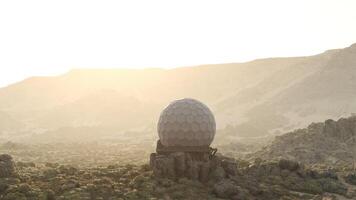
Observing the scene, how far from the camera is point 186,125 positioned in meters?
40.5

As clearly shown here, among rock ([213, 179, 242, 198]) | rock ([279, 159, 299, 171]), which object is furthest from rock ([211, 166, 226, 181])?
rock ([279, 159, 299, 171])

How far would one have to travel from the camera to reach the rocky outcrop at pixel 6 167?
1442 inches

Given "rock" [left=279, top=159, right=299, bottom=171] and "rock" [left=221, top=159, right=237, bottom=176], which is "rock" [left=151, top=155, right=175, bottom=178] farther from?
"rock" [left=279, top=159, right=299, bottom=171]

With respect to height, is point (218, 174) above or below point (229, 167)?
below

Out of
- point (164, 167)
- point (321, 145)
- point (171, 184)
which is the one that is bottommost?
point (321, 145)

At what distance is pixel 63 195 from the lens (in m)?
32.3

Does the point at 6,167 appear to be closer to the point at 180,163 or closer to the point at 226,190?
the point at 180,163

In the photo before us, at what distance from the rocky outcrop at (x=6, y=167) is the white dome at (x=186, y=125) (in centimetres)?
1214

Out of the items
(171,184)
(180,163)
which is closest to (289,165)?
(180,163)

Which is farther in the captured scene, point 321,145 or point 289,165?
point 321,145

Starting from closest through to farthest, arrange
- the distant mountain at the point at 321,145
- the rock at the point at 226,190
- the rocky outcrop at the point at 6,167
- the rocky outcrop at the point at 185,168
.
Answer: the rock at the point at 226,190 → the rocky outcrop at the point at 6,167 → the rocky outcrop at the point at 185,168 → the distant mountain at the point at 321,145

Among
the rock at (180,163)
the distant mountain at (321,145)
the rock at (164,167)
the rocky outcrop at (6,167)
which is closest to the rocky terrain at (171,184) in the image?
the rocky outcrop at (6,167)

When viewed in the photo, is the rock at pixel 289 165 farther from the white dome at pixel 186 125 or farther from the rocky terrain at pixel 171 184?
the white dome at pixel 186 125

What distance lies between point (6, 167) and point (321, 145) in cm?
4486
